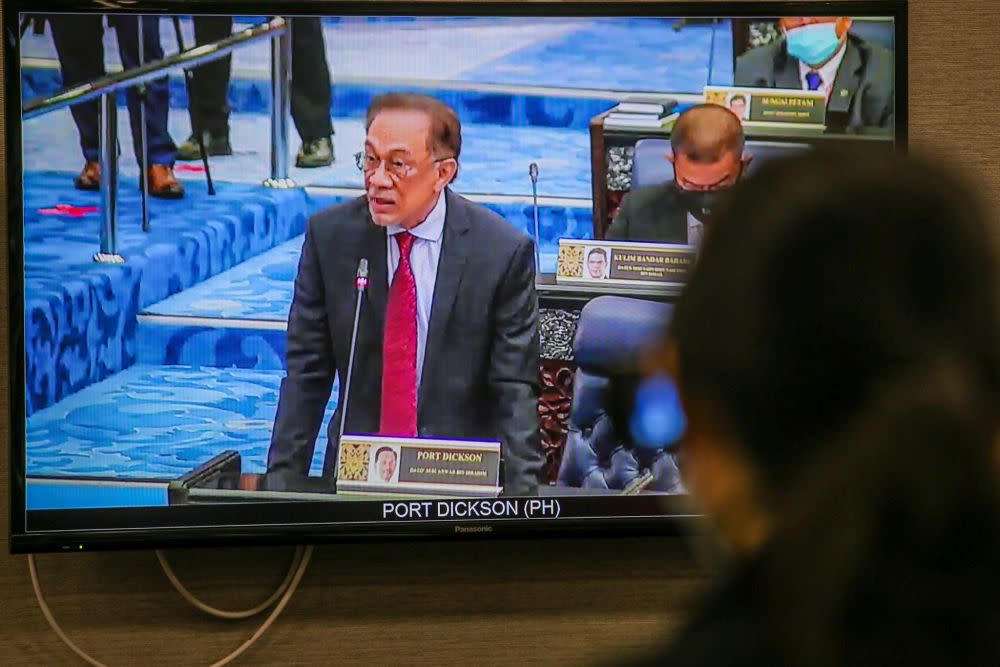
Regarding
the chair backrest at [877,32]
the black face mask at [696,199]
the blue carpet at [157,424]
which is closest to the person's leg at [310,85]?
the blue carpet at [157,424]

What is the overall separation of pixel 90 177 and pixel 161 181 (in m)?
0.13

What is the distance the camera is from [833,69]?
8.54ft

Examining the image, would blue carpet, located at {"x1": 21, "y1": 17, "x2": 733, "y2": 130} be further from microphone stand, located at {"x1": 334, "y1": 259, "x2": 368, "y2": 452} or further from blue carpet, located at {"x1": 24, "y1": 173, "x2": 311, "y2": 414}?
microphone stand, located at {"x1": 334, "y1": 259, "x2": 368, "y2": 452}

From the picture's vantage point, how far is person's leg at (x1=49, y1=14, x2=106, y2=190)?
95.8 inches

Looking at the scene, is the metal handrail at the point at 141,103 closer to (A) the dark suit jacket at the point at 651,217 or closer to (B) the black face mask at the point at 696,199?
(A) the dark suit jacket at the point at 651,217

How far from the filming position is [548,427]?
2.52m

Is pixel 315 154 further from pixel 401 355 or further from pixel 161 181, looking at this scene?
pixel 401 355

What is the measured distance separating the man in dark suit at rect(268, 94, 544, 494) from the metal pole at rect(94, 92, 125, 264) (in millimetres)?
361

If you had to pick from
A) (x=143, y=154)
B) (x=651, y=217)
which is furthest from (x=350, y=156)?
(x=651, y=217)

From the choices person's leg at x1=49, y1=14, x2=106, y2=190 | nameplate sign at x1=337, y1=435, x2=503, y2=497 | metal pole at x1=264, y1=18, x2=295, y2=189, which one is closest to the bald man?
nameplate sign at x1=337, y1=435, x2=503, y2=497

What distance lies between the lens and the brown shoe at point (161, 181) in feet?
8.11

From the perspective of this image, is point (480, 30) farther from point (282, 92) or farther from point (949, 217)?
point (949, 217)

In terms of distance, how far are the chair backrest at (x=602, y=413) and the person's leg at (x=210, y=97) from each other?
0.79 metres

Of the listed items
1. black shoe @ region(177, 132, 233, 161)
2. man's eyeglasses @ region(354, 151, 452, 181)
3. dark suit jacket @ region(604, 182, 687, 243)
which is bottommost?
dark suit jacket @ region(604, 182, 687, 243)
